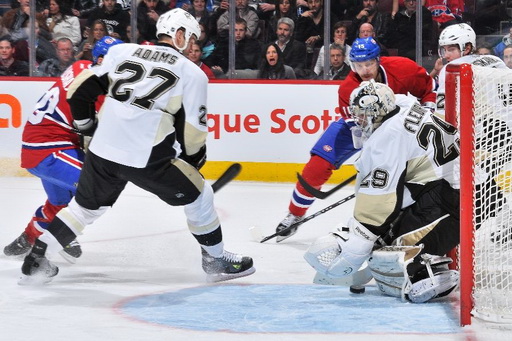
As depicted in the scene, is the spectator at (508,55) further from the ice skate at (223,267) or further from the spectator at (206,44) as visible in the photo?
the ice skate at (223,267)

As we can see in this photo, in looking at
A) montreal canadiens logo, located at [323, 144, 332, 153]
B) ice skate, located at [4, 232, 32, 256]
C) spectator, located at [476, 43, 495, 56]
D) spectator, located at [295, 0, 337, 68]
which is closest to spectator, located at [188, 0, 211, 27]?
spectator, located at [295, 0, 337, 68]

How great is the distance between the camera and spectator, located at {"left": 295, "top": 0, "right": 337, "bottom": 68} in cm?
722

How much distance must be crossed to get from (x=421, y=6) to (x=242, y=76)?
135 centimetres

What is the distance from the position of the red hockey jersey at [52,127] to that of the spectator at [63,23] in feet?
11.2

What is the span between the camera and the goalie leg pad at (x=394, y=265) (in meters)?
3.42

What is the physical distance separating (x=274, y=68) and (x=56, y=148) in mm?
3207

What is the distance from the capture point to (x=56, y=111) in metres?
4.32

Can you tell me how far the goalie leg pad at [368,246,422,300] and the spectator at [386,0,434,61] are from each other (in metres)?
3.77

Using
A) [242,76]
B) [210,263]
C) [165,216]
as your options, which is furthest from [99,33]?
[210,263]

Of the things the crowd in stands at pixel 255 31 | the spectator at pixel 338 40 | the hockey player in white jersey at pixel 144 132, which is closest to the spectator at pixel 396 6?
the crowd in stands at pixel 255 31

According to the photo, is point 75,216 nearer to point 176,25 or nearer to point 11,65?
point 176,25

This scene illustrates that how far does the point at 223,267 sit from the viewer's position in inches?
155

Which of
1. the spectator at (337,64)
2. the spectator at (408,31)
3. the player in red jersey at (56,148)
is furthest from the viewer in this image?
the spectator at (337,64)

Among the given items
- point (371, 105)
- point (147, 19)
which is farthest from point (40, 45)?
point (371, 105)
